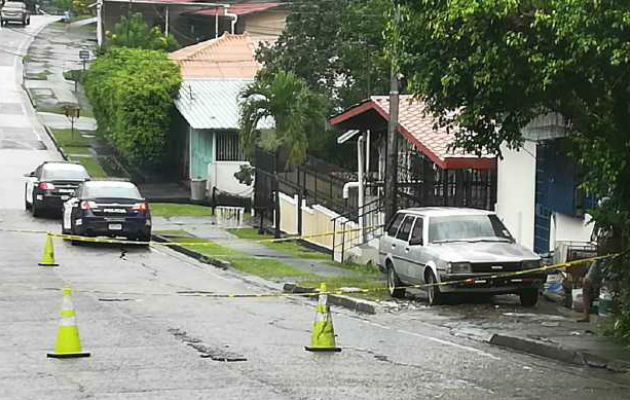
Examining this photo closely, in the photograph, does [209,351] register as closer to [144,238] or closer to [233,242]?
[144,238]

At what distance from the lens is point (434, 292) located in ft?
69.9

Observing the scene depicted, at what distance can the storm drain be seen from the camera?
14.4 m

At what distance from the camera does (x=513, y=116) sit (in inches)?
657

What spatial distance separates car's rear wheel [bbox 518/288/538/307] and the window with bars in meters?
30.8

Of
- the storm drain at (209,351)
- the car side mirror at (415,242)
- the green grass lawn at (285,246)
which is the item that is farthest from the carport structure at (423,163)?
the storm drain at (209,351)

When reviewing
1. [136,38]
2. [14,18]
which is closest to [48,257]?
[136,38]

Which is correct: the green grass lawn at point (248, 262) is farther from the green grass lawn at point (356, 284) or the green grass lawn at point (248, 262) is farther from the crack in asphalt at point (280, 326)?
the crack in asphalt at point (280, 326)

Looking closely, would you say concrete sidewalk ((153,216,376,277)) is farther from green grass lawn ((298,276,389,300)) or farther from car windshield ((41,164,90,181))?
car windshield ((41,164,90,181))

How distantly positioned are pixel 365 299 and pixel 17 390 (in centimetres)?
1108

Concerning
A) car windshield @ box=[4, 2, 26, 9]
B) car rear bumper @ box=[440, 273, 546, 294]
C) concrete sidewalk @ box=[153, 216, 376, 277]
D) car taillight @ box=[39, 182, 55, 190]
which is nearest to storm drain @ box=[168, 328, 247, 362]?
car rear bumper @ box=[440, 273, 546, 294]

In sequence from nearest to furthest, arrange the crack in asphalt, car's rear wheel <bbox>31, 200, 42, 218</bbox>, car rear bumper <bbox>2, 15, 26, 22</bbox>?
the crack in asphalt
car's rear wheel <bbox>31, 200, 42, 218</bbox>
car rear bumper <bbox>2, 15, 26, 22</bbox>

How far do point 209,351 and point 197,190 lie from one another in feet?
111

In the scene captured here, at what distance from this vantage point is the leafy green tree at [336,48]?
147 feet

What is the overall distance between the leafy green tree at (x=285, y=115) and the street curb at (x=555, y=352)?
942 inches
